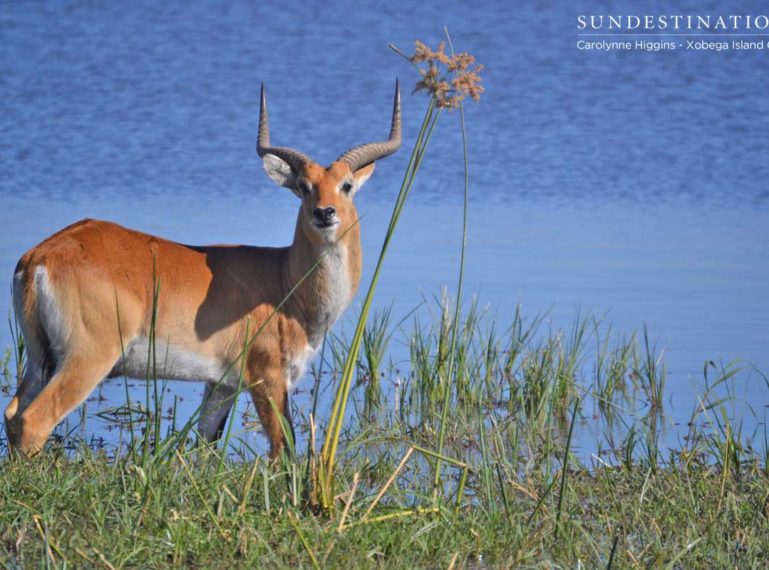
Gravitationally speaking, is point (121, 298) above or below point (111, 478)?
above

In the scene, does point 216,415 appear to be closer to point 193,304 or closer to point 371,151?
point 193,304

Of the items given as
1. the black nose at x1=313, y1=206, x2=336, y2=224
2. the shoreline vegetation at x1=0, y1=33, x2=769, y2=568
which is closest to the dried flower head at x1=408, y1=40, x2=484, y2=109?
the shoreline vegetation at x1=0, y1=33, x2=769, y2=568

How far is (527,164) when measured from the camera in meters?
15.2

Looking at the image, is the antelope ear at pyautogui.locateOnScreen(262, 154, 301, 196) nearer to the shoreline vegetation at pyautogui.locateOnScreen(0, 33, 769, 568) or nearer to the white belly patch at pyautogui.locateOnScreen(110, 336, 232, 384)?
the white belly patch at pyautogui.locateOnScreen(110, 336, 232, 384)

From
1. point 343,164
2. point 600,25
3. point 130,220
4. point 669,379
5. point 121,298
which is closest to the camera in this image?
point 121,298

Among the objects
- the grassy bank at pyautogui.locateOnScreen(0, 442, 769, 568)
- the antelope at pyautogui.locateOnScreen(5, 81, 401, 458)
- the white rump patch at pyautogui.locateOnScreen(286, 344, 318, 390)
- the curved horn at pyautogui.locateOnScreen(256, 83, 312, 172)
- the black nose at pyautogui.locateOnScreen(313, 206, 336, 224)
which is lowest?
the grassy bank at pyautogui.locateOnScreen(0, 442, 769, 568)

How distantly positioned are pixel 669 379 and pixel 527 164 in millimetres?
7827

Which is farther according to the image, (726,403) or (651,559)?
(726,403)

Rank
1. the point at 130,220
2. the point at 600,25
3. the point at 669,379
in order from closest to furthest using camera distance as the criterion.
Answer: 1. the point at 669,379
2. the point at 130,220
3. the point at 600,25

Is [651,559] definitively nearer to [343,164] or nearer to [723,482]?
[723,482]

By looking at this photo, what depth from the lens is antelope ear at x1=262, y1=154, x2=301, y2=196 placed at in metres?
6.64

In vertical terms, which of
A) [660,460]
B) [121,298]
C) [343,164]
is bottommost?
[660,460]

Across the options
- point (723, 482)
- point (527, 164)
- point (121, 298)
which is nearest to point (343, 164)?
point (121, 298)

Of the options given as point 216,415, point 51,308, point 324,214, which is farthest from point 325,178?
point 51,308
